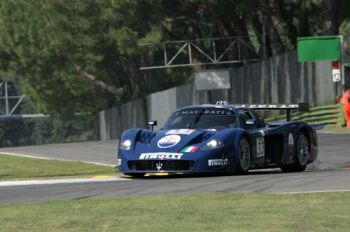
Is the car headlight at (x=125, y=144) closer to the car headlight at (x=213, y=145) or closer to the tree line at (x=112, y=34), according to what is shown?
the car headlight at (x=213, y=145)

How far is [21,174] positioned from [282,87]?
2516 centimetres

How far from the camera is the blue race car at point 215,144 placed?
16.0m

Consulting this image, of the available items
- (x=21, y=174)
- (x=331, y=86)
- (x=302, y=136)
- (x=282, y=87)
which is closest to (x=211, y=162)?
(x=302, y=136)

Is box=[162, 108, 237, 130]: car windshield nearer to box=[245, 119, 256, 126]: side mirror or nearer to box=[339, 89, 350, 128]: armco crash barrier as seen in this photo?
box=[245, 119, 256, 126]: side mirror

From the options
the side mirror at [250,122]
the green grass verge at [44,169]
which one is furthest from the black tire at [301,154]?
the green grass verge at [44,169]

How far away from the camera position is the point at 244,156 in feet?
54.6

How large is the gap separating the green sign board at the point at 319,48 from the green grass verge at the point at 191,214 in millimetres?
25910

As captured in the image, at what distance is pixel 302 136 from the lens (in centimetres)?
→ 1844

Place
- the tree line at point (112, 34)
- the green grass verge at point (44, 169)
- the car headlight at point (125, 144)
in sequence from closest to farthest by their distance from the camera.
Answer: the car headlight at point (125, 144) → the green grass verge at point (44, 169) → the tree line at point (112, 34)

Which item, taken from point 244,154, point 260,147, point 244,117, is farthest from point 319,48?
point 244,154

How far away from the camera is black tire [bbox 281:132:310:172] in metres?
18.1

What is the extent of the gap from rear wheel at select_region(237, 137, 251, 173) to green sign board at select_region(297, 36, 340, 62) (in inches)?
797

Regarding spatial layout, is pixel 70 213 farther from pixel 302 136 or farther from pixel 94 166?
pixel 94 166

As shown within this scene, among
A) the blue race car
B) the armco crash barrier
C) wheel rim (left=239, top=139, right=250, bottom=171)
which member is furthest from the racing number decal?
the armco crash barrier
